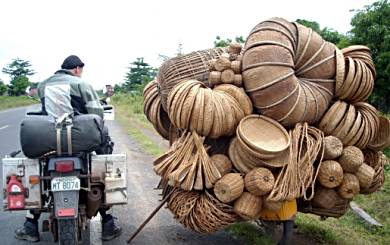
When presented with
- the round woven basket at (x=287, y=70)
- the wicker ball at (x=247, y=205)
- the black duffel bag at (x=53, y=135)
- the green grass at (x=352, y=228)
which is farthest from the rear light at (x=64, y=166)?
the green grass at (x=352, y=228)

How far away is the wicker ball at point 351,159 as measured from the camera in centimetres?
383

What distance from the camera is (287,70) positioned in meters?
3.85

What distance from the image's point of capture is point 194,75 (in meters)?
4.45

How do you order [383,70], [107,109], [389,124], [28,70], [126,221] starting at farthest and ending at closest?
[28,70] → [383,70] → [126,221] → [107,109] → [389,124]

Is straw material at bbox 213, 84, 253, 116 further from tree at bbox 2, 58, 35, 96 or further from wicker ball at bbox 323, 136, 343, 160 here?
tree at bbox 2, 58, 35, 96

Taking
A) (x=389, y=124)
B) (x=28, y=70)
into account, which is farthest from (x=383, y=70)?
(x=28, y=70)

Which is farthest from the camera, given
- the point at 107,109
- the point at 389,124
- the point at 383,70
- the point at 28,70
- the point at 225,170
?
the point at 28,70

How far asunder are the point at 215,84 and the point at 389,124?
1.62 m

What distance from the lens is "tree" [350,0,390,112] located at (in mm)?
8887

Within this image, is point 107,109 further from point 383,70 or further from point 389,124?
point 383,70

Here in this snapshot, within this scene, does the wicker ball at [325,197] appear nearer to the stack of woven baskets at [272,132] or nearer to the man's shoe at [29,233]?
the stack of woven baskets at [272,132]

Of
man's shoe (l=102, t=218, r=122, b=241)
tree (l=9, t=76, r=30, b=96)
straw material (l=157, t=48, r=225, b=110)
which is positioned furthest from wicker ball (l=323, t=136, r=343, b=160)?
tree (l=9, t=76, r=30, b=96)

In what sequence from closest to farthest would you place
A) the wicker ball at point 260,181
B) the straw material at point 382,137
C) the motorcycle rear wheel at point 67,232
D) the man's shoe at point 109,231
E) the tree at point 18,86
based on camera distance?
the wicker ball at point 260,181
the motorcycle rear wheel at point 67,232
the straw material at point 382,137
the man's shoe at point 109,231
the tree at point 18,86

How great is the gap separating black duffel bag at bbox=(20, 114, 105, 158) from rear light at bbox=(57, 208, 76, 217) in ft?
1.60
